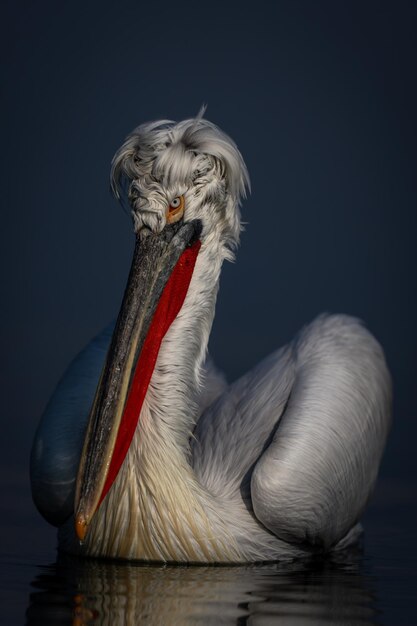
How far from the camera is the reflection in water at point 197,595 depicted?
15.2 feet

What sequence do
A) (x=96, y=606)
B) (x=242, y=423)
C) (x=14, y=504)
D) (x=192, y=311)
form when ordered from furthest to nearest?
(x=14, y=504) → (x=242, y=423) → (x=192, y=311) → (x=96, y=606)

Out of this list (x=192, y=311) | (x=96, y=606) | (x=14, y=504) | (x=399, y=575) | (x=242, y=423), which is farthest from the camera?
(x=14, y=504)

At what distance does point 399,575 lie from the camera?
586 cm

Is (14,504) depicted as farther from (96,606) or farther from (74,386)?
(96,606)

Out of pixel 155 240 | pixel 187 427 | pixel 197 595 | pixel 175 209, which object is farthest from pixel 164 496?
pixel 175 209

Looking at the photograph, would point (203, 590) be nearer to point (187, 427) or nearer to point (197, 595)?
point (197, 595)

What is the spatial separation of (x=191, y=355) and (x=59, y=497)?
897 mm

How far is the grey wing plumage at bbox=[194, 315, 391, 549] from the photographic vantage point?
20.1 ft

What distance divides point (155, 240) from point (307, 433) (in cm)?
107

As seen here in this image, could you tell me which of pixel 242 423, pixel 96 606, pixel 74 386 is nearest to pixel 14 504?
pixel 74 386

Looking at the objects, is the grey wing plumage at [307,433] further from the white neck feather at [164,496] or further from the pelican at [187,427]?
the white neck feather at [164,496]

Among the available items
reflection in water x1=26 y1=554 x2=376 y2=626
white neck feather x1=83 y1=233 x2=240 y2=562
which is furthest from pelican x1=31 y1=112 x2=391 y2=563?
reflection in water x1=26 y1=554 x2=376 y2=626

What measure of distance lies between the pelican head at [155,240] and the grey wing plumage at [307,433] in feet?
2.26

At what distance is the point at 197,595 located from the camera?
511cm
